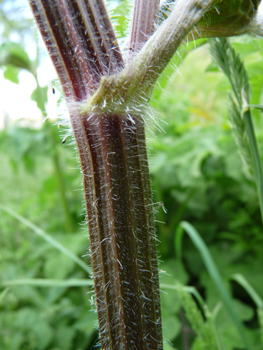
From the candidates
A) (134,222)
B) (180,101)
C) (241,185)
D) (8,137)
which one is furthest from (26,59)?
(134,222)

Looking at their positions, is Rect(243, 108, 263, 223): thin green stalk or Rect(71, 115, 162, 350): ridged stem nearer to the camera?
Rect(71, 115, 162, 350): ridged stem

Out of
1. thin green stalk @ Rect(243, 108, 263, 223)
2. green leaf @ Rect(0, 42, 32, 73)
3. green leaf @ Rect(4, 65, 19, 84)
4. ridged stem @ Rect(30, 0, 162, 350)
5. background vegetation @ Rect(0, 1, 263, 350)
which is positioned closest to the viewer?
ridged stem @ Rect(30, 0, 162, 350)

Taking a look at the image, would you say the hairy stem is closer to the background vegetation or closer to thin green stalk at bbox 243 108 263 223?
thin green stalk at bbox 243 108 263 223

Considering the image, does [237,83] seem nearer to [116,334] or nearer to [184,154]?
[116,334]

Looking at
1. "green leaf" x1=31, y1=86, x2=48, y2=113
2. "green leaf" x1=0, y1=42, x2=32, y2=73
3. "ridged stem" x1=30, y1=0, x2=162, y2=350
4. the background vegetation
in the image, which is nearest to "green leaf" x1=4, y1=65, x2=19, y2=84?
the background vegetation

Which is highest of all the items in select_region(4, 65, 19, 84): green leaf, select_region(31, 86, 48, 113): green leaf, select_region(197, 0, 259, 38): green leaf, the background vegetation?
select_region(4, 65, 19, 84): green leaf

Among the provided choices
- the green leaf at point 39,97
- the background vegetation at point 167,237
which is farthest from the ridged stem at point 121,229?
the green leaf at point 39,97

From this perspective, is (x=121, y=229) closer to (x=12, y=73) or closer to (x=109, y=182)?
(x=109, y=182)

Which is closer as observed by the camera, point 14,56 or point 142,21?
point 142,21

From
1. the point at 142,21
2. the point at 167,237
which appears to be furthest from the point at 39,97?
the point at 142,21

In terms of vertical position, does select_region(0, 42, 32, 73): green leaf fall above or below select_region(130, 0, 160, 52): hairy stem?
above

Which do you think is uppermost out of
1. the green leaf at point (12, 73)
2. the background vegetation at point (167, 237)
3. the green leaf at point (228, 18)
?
the green leaf at point (12, 73)

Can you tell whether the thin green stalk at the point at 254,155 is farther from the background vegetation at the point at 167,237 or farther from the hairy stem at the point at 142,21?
the background vegetation at the point at 167,237
